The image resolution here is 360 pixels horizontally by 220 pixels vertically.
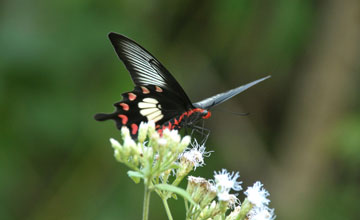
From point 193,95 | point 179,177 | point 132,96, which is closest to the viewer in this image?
point 179,177

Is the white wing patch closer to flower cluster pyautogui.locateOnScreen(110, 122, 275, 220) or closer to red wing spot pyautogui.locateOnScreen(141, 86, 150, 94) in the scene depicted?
red wing spot pyautogui.locateOnScreen(141, 86, 150, 94)

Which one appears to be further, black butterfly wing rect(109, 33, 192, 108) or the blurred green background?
the blurred green background

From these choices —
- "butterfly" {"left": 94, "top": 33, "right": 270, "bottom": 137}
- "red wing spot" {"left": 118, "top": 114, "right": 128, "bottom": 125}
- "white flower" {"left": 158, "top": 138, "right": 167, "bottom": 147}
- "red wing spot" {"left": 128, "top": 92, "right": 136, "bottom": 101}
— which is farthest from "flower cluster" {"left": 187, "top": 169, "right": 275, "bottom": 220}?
"red wing spot" {"left": 128, "top": 92, "right": 136, "bottom": 101}

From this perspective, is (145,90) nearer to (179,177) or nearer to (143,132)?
(143,132)

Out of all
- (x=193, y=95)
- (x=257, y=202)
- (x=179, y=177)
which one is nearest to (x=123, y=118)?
(x=179, y=177)

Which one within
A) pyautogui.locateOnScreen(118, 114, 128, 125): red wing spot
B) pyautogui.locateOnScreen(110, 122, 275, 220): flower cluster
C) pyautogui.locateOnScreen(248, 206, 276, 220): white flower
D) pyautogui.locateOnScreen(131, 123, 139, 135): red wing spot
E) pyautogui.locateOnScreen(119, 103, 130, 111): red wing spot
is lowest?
pyautogui.locateOnScreen(248, 206, 276, 220): white flower

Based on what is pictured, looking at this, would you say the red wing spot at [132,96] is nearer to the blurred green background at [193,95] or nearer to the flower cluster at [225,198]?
the flower cluster at [225,198]

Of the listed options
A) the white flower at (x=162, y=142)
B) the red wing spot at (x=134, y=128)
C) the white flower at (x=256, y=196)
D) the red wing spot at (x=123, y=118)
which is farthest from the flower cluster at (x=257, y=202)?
the red wing spot at (x=123, y=118)
